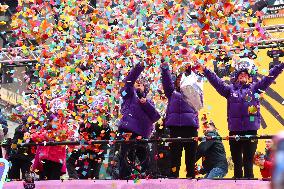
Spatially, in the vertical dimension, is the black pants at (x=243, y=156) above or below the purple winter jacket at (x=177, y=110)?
below

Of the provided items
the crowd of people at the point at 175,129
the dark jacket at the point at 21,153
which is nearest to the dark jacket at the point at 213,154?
the crowd of people at the point at 175,129

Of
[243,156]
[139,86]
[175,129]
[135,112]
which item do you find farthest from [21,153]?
[243,156]

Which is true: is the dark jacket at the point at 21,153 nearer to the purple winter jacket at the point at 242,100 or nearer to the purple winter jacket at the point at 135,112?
the purple winter jacket at the point at 135,112

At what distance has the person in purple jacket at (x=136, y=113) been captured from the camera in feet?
25.2

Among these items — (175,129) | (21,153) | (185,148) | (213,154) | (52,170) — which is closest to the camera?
(185,148)

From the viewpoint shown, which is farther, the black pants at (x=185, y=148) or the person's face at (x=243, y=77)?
the person's face at (x=243, y=77)

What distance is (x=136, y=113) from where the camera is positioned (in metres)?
7.79

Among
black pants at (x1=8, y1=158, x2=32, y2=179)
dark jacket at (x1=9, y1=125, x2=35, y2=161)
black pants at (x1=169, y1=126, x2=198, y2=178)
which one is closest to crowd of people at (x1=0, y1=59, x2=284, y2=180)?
black pants at (x1=169, y1=126, x2=198, y2=178)

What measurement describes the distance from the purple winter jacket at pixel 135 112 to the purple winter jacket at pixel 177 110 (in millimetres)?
356

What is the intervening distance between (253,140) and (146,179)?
1.54 meters

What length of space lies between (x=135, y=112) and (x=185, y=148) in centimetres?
97

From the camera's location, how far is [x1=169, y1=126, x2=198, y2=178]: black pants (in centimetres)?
732

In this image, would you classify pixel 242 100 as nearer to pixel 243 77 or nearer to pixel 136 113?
pixel 243 77

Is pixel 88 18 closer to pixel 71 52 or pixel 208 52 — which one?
pixel 71 52
